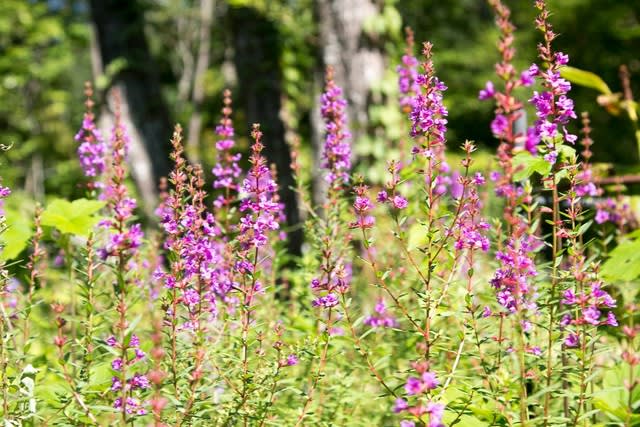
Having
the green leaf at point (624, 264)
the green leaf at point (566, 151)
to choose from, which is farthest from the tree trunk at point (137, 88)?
the green leaf at point (566, 151)

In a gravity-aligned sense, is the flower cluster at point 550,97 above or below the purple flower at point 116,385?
above

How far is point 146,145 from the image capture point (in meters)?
9.11

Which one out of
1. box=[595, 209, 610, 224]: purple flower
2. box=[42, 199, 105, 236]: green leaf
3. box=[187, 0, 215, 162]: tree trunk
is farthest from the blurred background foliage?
box=[42, 199, 105, 236]: green leaf

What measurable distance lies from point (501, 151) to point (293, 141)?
1.28 m

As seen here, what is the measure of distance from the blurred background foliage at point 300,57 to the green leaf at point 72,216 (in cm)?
336

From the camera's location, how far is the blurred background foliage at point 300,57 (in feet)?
21.5

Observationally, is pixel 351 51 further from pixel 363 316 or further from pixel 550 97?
pixel 363 316

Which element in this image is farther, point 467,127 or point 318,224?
point 467,127

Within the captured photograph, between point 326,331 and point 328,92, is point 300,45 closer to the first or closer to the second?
point 328,92

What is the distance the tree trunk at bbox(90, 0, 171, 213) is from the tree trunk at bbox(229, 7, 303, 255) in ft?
5.26

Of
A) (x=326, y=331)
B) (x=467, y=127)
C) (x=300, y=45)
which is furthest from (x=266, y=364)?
(x=467, y=127)

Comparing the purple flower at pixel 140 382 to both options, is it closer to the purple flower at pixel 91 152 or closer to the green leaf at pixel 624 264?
the purple flower at pixel 91 152

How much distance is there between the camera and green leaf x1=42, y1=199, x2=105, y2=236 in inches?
119

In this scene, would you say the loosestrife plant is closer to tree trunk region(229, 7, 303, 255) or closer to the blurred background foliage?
the blurred background foliage
